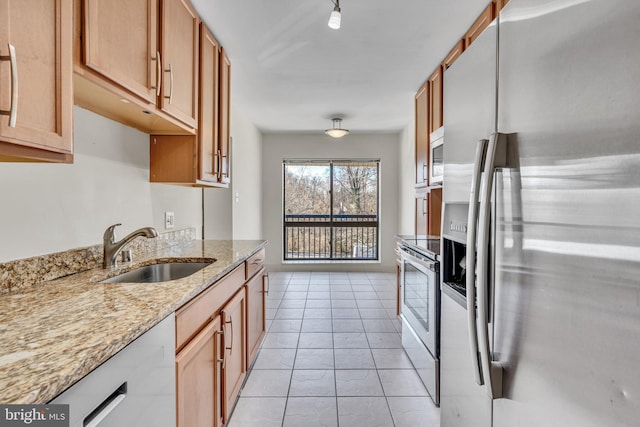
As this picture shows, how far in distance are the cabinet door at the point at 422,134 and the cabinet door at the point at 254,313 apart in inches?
74.5

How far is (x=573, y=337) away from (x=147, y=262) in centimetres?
191

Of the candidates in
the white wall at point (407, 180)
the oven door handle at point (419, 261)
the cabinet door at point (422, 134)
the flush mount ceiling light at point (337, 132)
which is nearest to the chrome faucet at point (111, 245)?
the oven door handle at point (419, 261)

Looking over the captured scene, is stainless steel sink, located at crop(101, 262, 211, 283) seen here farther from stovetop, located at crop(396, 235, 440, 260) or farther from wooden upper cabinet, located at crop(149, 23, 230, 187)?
stovetop, located at crop(396, 235, 440, 260)

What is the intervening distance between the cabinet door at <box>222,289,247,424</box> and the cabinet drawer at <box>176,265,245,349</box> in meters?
0.08

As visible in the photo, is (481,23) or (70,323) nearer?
(70,323)

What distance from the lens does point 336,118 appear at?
464 centimetres

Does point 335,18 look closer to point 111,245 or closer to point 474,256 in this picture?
point 474,256

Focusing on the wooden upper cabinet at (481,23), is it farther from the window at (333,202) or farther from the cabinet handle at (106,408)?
the window at (333,202)

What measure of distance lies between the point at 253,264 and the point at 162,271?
2.04 feet

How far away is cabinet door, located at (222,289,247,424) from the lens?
5.49ft

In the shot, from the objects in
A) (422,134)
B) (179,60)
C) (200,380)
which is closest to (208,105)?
(179,60)

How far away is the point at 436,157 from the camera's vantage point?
9.43ft

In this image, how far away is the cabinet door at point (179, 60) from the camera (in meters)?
1.68

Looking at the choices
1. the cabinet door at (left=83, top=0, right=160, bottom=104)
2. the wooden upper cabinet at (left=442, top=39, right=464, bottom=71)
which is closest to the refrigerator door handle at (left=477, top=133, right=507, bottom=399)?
the cabinet door at (left=83, top=0, right=160, bottom=104)
